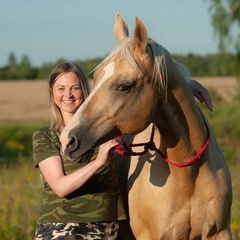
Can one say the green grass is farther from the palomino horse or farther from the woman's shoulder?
the palomino horse

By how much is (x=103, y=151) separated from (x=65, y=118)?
1.90 feet

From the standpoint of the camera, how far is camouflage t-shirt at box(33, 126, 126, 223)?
4391 millimetres

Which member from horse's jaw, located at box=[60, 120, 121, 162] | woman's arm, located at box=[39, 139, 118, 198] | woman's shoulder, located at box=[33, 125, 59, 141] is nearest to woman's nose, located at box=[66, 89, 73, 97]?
woman's shoulder, located at box=[33, 125, 59, 141]

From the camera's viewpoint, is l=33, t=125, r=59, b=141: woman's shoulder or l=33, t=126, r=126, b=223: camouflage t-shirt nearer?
l=33, t=126, r=126, b=223: camouflage t-shirt

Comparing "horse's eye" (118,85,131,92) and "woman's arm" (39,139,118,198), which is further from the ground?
"horse's eye" (118,85,131,92)

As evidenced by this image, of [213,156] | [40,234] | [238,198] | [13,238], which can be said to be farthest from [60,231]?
[238,198]

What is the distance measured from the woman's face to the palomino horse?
47 centimetres

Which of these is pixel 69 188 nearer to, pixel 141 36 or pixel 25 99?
pixel 141 36

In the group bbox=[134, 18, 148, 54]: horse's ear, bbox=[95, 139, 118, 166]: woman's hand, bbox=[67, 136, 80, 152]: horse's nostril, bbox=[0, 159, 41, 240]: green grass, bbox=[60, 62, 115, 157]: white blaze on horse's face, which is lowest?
bbox=[0, 159, 41, 240]: green grass

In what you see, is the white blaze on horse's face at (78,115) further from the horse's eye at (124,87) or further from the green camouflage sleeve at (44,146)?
the green camouflage sleeve at (44,146)

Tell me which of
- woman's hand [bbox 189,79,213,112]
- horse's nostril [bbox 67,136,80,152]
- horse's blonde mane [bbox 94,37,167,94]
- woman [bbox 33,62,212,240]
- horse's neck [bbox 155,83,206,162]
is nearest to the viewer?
horse's nostril [bbox 67,136,80,152]

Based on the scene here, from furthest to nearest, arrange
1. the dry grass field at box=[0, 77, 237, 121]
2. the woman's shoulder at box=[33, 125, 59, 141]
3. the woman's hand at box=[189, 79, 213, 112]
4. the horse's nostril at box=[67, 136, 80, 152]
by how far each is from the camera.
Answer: the dry grass field at box=[0, 77, 237, 121] → the woman's hand at box=[189, 79, 213, 112] → the woman's shoulder at box=[33, 125, 59, 141] → the horse's nostril at box=[67, 136, 80, 152]

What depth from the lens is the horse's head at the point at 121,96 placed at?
3.68 meters

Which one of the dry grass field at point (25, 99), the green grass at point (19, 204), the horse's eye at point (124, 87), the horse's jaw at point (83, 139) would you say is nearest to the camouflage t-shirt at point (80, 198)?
the horse's jaw at point (83, 139)
